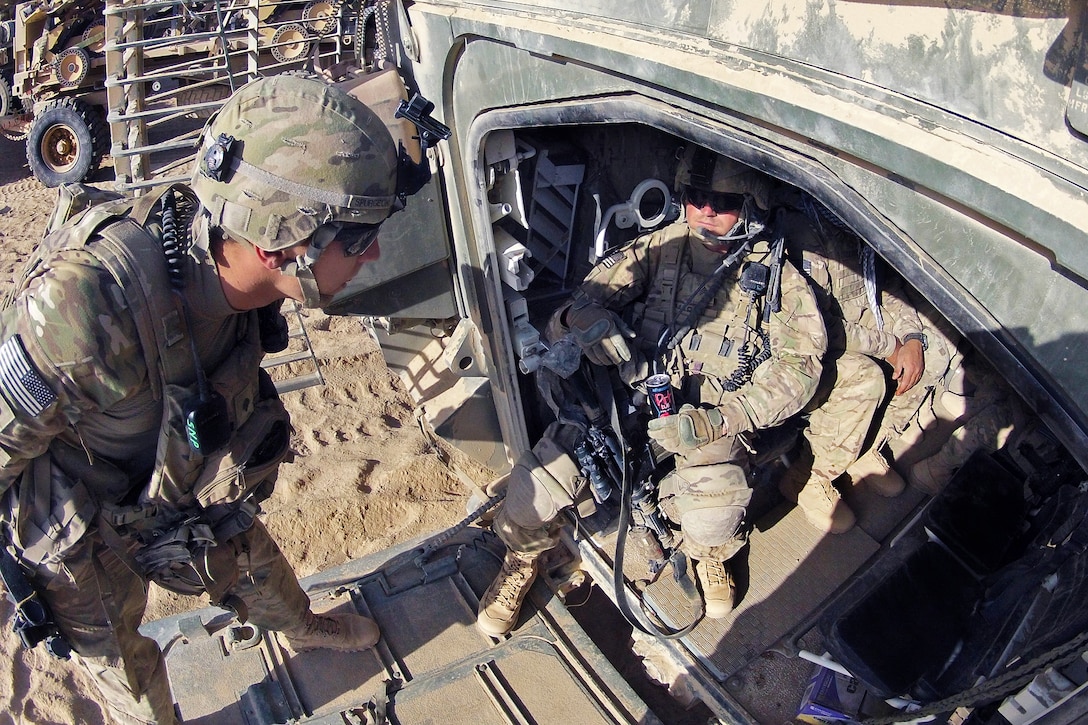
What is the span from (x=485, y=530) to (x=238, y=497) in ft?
5.51

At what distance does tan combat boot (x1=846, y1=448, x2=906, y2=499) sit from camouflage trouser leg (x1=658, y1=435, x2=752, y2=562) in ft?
2.94

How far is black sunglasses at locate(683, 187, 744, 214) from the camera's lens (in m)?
3.28

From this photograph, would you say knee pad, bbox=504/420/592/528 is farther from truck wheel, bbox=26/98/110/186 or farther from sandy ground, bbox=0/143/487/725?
truck wheel, bbox=26/98/110/186

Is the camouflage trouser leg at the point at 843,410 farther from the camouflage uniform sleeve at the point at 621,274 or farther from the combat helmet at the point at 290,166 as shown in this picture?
the combat helmet at the point at 290,166

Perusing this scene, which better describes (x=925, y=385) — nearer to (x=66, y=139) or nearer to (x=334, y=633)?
(x=334, y=633)

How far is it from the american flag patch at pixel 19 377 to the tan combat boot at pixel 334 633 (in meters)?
1.72

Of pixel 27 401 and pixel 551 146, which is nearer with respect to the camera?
pixel 27 401

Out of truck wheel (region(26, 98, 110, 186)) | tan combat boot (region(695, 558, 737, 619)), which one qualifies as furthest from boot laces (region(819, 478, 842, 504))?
truck wheel (region(26, 98, 110, 186))

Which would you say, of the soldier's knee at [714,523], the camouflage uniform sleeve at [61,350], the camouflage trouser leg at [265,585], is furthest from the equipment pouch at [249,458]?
the soldier's knee at [714,523]

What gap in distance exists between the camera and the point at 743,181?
3.16 m

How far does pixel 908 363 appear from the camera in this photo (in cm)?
375

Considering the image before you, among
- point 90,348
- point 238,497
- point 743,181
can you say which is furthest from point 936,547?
point 90,348

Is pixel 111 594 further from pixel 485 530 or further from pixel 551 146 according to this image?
pixel 551 146

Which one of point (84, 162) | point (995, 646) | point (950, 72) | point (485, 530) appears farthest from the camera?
point (84, 162)
